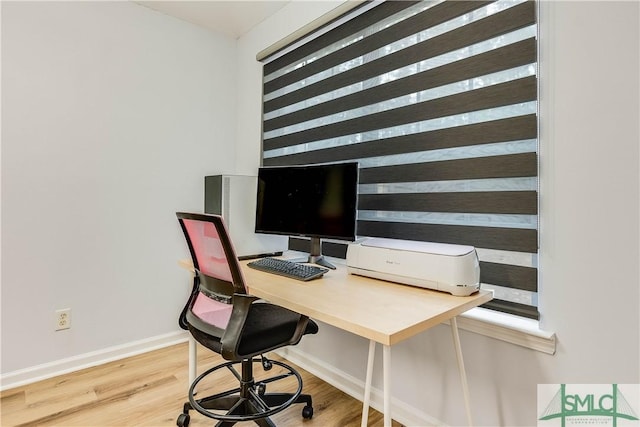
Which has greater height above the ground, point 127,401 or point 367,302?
point 367,302

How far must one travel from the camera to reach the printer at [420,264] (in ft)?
4.05

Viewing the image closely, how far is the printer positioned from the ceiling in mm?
1897

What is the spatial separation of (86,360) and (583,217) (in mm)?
2759

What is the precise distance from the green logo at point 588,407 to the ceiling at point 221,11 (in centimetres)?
263

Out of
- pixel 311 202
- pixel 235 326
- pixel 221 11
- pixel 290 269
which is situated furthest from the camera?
pixel 221 11

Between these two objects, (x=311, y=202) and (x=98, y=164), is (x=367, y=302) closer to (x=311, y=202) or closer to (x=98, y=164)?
(x=311, y=202)

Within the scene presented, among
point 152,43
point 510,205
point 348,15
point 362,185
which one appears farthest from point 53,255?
point 510,205

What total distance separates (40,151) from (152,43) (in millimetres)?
1040

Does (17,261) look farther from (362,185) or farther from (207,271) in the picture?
(362,185)

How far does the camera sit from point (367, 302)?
116 centimetres

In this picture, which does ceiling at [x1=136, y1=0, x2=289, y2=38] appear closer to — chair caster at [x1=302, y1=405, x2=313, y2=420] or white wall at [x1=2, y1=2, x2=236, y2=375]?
white wall at [x1=2, y1=2, x2=236, y2=375]

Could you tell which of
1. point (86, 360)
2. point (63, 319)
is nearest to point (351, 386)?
point (86, 360)

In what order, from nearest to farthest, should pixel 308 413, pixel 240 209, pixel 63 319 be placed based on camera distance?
pixel 308 413 < pixel 63 319 < pixel 240 209

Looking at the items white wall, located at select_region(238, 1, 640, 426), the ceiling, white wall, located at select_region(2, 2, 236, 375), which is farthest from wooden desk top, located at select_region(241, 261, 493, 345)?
the ceiling
